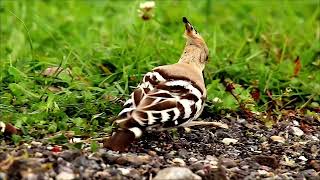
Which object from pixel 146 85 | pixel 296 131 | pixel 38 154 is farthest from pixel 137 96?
pixel 296 131

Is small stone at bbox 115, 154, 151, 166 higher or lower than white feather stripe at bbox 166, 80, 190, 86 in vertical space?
lower

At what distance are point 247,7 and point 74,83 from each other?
2.86 metres

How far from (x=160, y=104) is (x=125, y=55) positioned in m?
1.43

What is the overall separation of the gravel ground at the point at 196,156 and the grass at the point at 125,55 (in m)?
0.26

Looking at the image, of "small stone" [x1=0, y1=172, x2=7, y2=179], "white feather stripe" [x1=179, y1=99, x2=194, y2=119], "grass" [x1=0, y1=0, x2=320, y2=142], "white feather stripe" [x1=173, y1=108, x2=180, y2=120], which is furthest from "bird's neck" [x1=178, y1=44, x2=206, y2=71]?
"small stone" [x1=0, y1=172, x2=7, y2=179]

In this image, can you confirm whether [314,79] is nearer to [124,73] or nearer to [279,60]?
[279,60]

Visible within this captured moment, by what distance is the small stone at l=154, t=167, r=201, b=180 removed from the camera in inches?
138

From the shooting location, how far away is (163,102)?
154 inches

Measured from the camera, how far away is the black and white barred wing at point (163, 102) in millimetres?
3842

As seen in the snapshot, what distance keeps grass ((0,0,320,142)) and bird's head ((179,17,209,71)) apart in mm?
321

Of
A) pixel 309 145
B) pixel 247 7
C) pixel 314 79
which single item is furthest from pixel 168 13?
pixel 309 145

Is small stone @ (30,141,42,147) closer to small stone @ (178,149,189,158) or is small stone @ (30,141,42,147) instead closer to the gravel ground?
the gravel ground

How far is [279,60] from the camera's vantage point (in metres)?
5.76

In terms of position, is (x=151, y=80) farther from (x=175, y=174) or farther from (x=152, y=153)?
(x=175, y=174)
